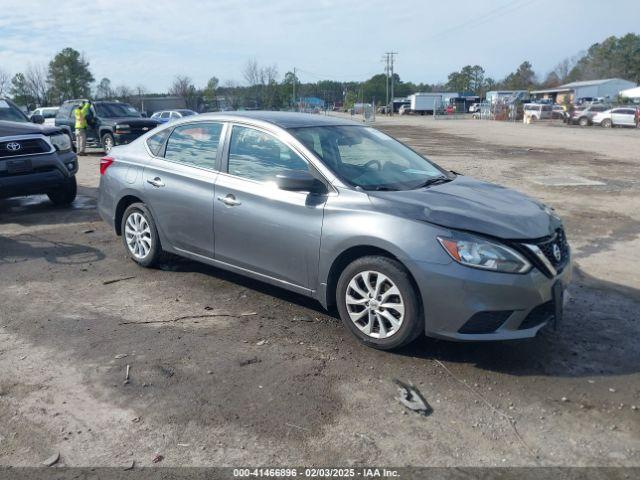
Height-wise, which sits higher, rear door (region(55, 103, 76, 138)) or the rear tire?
rear door (region(55, 103, 76, 138))

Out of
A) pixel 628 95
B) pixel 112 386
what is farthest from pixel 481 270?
pixel 628 95

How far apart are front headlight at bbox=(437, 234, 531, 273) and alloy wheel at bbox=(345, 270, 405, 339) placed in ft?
1.60

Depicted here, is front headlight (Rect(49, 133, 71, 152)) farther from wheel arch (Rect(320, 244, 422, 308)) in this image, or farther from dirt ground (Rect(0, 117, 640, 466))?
wheel arch (Rect(320, 244, 422, 308))

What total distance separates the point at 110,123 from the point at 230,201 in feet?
48.7

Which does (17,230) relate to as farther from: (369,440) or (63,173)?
(369,440)

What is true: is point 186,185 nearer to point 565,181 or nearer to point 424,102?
point 565,181

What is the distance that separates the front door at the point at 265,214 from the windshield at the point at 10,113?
26.7ft

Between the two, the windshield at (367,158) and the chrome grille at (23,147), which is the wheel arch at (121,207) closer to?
the windshield at (367,158)

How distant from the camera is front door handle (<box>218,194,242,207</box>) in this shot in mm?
5046

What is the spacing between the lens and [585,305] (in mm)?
5277

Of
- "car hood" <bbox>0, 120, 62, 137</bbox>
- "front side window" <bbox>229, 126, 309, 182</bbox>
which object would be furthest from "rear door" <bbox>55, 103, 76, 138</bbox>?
"front side window" <bbox>229, 126, 309, 182</bbox>

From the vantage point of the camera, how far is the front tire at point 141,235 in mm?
5977

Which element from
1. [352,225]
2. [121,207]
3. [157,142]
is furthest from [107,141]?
[352,225]

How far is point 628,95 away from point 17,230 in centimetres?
7978
